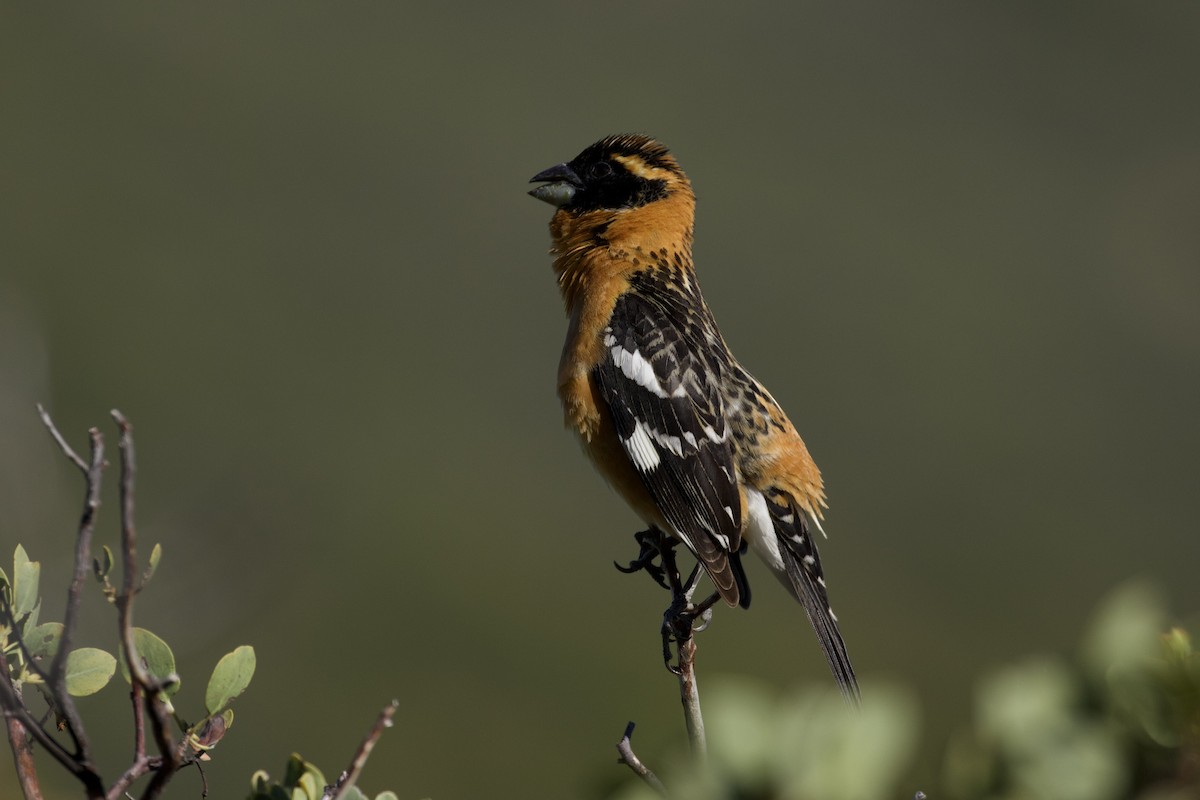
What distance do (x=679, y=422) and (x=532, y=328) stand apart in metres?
61.3

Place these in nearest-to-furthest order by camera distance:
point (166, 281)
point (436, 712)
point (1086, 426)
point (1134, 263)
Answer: point (436, 712), point (166, 281), point (1086, 426), point (1134, 263)

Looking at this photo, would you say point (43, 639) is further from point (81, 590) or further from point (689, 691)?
point (689, 691)

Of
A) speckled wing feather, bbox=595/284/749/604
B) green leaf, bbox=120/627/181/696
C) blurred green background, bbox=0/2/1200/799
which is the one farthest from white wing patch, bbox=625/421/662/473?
green leaf, bbox=120/627/181/696

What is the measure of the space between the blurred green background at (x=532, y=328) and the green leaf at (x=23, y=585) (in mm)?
4558

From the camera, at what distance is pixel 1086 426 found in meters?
65.1

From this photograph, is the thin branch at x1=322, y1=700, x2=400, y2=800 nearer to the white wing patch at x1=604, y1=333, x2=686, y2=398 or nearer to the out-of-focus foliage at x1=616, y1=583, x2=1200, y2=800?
the out-of-focus foliage at x1=616, y1=583, x2=1200, y2=800

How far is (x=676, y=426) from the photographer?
16.3 ft

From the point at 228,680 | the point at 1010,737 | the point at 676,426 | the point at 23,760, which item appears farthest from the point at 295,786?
the point at 676,426

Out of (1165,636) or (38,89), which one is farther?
(38,89)

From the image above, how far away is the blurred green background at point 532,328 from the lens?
41438mm

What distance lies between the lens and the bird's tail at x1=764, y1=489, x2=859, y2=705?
4.84 metres

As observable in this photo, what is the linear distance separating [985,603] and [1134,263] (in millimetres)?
41663

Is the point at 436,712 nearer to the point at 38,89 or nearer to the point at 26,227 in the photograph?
the point at 26,227

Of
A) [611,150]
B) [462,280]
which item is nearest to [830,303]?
[462,280]
